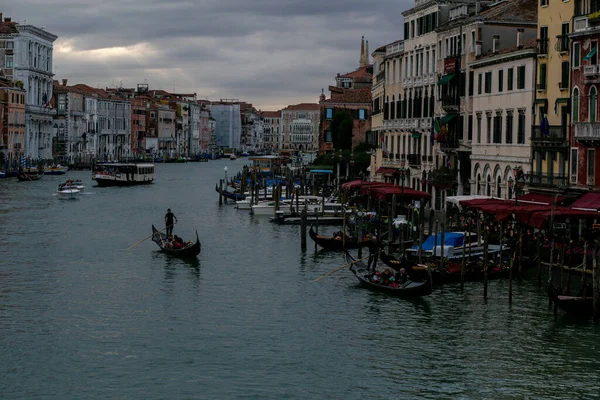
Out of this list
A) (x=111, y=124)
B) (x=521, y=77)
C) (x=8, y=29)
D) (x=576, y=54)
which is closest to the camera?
(x=576, y=54)

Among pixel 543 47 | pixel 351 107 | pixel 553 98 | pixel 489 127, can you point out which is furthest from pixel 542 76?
pixel 351 107

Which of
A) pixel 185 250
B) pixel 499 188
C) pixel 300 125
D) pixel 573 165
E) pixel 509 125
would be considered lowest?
pixel 185 250

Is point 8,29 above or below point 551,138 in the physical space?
above

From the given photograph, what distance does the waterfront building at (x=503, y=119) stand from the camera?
29.2 meters

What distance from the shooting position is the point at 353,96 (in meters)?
68.8

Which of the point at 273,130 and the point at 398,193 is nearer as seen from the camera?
the point at 398,193

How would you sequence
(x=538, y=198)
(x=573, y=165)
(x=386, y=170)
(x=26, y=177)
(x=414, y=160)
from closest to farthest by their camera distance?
(x=573, y=165) < (x=538, y=198) < (x=414, y=160) < (x=386, y=170) < (x=26, y=177)

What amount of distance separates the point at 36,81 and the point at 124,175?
3117 centimetres

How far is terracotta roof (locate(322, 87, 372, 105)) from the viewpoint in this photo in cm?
6671

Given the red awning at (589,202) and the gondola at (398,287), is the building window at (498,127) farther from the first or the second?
the gondola at (398,287)

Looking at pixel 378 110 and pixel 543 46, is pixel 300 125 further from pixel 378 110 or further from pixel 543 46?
pixel 543 46

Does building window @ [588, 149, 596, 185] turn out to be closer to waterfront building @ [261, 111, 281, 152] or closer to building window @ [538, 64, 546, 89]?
building window @ [538, 64, 546, 89]

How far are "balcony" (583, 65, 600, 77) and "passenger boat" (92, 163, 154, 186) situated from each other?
4381cm

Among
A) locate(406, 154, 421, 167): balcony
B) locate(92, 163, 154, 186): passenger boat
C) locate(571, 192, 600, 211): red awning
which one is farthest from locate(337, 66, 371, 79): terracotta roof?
locate(571, 192, 600, 211): red awning
